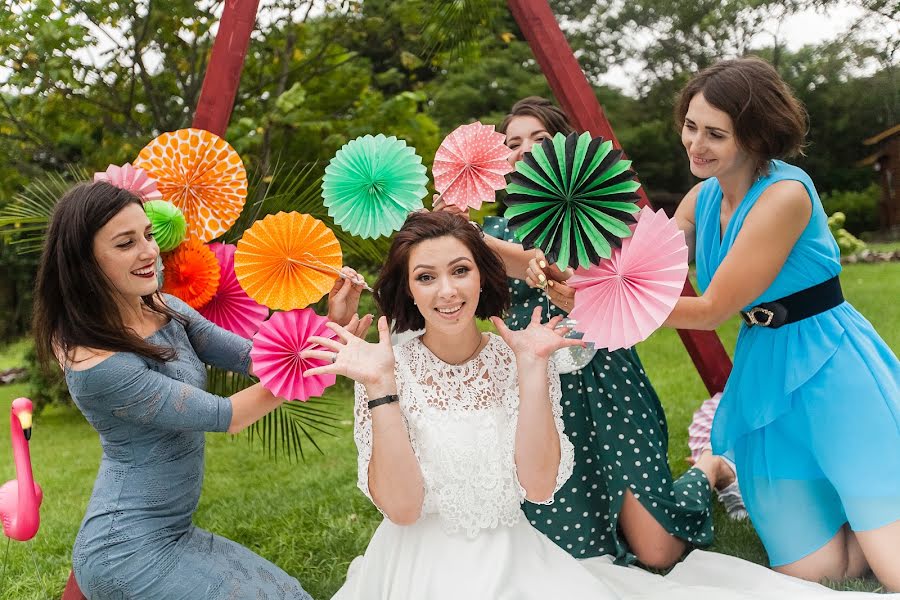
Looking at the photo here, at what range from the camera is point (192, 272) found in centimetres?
256

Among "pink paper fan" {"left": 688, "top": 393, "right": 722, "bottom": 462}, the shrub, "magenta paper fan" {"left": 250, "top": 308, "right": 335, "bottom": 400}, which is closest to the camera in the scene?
"magenta paper fan" {"left": 250, "top": 308, "right": 335, "bottom": 400}

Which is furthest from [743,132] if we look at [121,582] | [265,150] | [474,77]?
[474,77]

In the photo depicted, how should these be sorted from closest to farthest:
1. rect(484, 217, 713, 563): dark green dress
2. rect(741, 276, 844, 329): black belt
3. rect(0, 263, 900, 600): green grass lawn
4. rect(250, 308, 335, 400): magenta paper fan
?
1. rect(250, 308, 335, 400): magenta paper fan
2. rect(741, 276, 844, 329): black belt
3. rect(484, 217, 713, 563): dark green dress
4. rect(0, 263, 900, 600): green grass lawn

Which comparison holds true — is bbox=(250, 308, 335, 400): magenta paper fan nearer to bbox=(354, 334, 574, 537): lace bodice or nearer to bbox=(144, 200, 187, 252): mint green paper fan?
bbox=(354, 334, 574, 537): lace bodice

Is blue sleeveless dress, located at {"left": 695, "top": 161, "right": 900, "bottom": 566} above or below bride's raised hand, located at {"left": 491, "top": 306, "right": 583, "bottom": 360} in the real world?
below

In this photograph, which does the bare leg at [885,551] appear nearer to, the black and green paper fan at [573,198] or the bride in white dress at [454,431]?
the bride in white dress at [454,431]

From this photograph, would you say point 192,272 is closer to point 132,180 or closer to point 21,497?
point 132,180

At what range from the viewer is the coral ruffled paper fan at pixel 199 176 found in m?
2.59

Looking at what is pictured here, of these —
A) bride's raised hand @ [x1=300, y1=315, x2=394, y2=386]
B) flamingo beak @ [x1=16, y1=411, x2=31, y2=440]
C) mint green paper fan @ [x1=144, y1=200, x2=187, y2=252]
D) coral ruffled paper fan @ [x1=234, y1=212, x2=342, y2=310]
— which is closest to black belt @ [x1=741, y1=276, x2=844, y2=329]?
bride's raised hand @ [x1=300, y1=315, x2=394, y2=386]

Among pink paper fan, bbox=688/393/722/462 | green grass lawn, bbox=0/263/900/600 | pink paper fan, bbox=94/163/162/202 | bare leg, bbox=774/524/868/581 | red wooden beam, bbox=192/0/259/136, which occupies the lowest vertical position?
green grass lawn, bbox=0/263/900/600

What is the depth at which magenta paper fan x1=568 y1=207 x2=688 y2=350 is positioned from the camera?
215 centimetres

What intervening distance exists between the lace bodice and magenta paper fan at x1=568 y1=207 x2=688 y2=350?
0.28 meters

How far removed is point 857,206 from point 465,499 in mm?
19524

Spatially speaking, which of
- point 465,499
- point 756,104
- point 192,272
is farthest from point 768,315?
point 192,272
